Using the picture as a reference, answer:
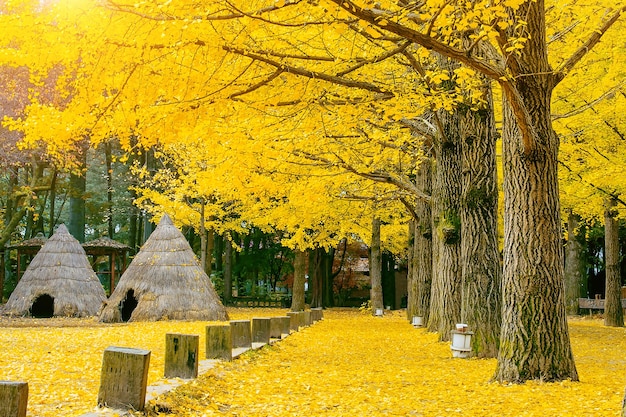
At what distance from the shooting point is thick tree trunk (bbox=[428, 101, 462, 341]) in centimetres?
1316

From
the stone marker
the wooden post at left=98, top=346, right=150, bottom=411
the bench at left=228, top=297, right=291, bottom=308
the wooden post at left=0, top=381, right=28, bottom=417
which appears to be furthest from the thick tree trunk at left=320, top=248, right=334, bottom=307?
the wooden post at left=0, top=381, right=28, bottom=417

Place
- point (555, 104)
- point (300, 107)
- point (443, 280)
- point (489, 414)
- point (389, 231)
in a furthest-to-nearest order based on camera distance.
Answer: point (389, 231) < point (555, 104) < point (443, 280) < point (300, 107) < point (489, 414)

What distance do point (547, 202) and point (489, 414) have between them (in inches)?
120

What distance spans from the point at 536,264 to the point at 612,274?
14.5m

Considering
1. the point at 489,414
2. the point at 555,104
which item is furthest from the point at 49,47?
the point at 555,104

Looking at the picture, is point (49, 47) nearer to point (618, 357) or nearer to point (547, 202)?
point (547, 202)

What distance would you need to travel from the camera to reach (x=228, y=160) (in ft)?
41.1

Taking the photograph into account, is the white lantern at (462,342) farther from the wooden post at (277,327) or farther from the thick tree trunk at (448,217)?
the wooden post at (277,327)

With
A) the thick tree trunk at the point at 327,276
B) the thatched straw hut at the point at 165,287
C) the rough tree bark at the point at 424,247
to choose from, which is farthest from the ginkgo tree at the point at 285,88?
the thick tree trunk at the point at 327,276

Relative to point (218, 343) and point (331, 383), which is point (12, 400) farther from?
point (218, 343)

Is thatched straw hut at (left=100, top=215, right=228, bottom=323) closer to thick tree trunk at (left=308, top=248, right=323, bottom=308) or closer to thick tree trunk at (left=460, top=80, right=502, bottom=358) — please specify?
thick tree trunk at (left=460, top=80, right=502, bottom=358)

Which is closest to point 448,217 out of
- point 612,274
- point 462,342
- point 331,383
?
point 462,342

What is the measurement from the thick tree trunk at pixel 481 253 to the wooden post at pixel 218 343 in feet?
13.6

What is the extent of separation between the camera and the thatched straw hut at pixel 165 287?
2162cm
